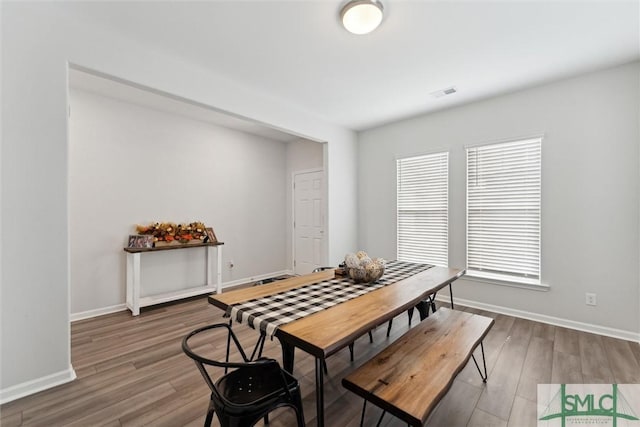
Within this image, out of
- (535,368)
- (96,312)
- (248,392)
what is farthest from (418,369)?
(96,312)

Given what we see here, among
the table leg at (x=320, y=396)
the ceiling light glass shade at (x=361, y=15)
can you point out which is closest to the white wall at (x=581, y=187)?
the ceiling light glass shade at (x=361, y=15)

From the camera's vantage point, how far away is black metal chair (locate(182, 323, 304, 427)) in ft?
3.86

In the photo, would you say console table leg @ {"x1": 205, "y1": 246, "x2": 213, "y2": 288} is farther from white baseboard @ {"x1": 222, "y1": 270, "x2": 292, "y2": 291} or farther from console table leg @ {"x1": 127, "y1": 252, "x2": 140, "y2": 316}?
console table leg @ {"x1": 127, "y1": 252, "x2": 140, "y2": 316}

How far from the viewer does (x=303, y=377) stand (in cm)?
212

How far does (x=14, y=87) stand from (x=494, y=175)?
179 inches

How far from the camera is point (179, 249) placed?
4117mm

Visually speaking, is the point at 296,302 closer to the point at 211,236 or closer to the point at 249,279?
the point at 211,236

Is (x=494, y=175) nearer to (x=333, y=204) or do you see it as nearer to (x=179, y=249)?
(x=333, y=204)

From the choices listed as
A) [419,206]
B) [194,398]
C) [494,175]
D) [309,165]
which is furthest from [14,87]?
[494,175]

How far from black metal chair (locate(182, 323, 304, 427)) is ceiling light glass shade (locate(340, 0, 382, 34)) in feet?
7.34

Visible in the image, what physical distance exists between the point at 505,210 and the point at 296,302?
2.97 meters

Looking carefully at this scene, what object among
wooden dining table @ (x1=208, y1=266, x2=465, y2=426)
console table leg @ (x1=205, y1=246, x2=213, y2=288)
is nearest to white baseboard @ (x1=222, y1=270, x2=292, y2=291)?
console table leg @ (x1=205, y1=246, x2=213, y2=288)

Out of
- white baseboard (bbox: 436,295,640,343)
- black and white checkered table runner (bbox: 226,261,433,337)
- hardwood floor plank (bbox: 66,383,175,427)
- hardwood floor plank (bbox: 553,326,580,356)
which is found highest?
black and white checkered table runner (bbox: 226,261,433,337)

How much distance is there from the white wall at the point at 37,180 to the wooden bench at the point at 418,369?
2.17m
